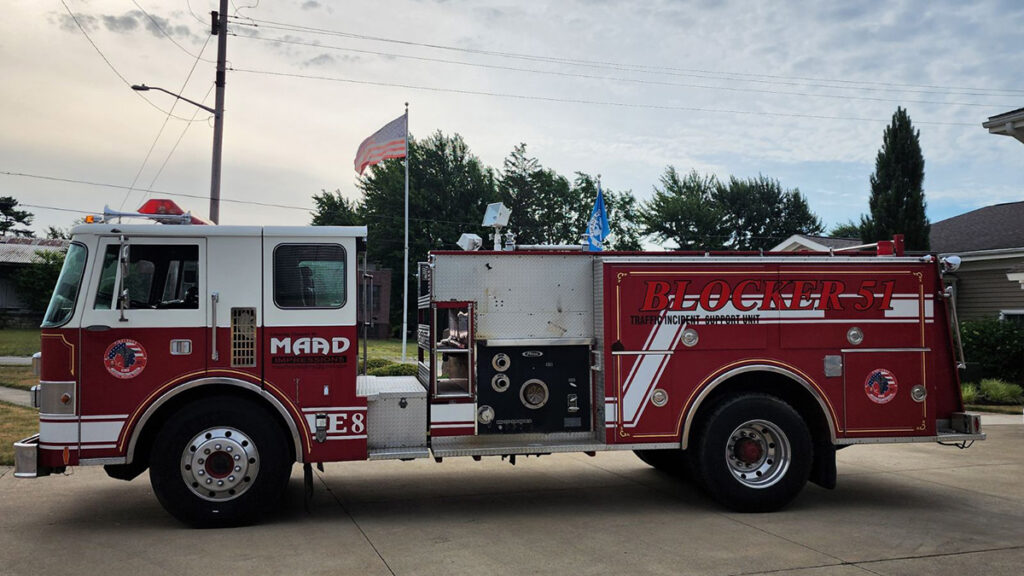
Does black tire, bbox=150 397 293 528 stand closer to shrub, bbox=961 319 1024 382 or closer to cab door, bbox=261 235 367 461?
cab door, bbox=261 235 367 461

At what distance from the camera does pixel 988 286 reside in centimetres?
2002

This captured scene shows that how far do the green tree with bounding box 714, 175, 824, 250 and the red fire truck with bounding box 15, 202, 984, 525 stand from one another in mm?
51381

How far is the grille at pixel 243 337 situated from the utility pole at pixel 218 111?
33.1ft

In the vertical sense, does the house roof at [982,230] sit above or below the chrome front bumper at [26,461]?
above

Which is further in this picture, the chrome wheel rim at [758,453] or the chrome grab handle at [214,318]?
the chrome wheel rim at [758,453]

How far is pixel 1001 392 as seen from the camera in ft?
55.9

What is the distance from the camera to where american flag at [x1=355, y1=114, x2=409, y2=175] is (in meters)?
24.5

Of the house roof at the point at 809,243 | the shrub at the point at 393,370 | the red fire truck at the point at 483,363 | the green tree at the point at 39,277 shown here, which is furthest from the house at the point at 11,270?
the red fire truck at the point at 483,363

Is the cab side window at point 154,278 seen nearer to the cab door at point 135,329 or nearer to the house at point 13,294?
the cab door at point 135,329

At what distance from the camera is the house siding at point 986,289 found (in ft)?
63.2

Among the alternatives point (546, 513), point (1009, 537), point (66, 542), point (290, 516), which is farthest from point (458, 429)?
point (1009, 537)

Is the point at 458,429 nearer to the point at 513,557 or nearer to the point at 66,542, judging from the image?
the point at 513,557

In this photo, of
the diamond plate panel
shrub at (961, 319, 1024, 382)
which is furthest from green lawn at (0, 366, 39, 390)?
shrub at (961, 319, 1024, 382)

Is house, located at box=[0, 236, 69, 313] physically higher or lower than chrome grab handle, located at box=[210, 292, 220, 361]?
higher
